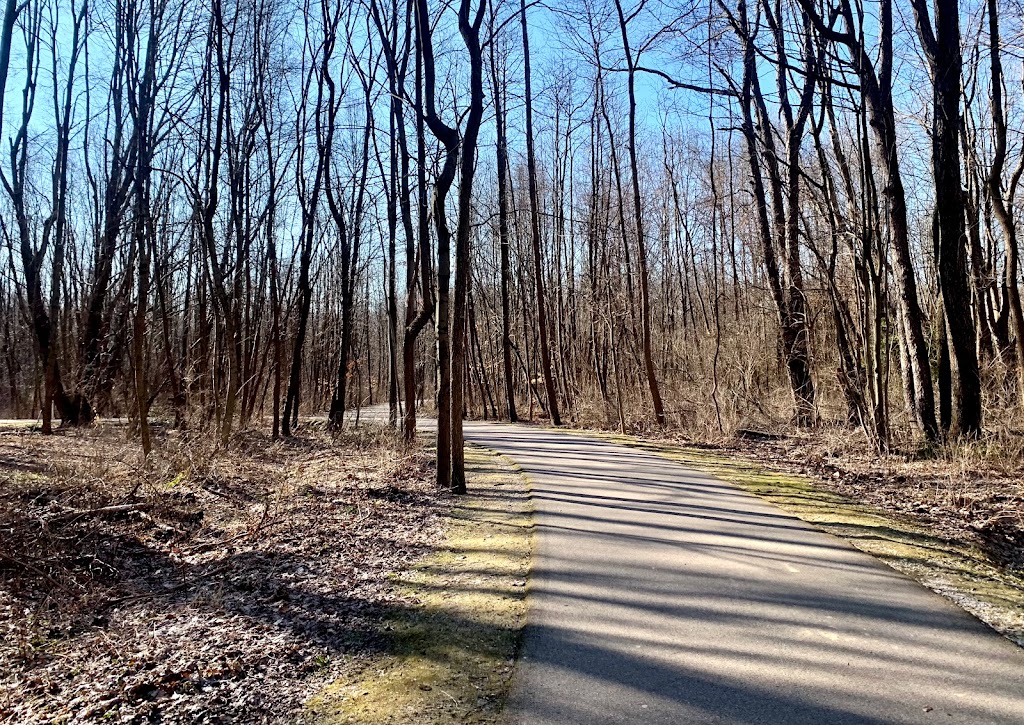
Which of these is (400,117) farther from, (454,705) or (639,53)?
(454,705)

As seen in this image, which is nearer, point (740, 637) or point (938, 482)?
point (740, 637)

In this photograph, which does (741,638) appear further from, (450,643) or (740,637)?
(450,643)

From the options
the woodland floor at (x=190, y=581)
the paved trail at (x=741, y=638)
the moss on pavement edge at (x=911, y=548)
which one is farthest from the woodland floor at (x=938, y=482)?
the woodland floor at (x=190, y=581)

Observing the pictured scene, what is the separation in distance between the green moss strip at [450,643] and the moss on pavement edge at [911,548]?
3080mm

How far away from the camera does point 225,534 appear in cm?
700

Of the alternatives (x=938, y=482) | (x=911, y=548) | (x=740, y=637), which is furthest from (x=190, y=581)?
(x=938, y=482)

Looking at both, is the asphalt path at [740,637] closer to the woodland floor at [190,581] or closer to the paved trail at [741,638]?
the paved trail at [741,638]

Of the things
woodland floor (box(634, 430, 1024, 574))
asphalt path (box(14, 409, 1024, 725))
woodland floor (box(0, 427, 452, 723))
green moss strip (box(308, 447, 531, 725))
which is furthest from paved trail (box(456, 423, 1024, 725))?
woodland floor (box(634, 430, 1024, 574))

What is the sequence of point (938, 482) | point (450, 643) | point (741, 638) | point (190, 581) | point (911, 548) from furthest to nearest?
point (938, 482) → point (911, 548) → point (190, 581) → point (450, 643) → point (741, 638)

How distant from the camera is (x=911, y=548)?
225 inches

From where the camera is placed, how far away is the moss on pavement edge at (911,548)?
438 cm

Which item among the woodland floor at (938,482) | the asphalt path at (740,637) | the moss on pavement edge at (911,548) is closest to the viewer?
the asphalt path at (740,637)

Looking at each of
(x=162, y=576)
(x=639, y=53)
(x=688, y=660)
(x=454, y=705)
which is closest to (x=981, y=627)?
(x=688, y=660)

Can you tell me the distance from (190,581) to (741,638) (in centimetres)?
451
